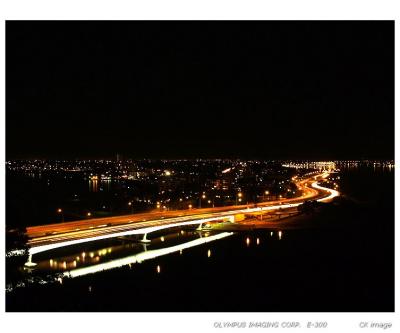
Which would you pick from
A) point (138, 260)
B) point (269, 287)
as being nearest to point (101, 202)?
point (138, 260)

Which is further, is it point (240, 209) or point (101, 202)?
point (101, 202)

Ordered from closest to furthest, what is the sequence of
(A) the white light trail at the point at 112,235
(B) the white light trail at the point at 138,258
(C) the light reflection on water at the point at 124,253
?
(A) the white light trail at the point at 112,235, (B) the white light trail at the point at 138,258, (C) the light reflection on water at the point at 124,253

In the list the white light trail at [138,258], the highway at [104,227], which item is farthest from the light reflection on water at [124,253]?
the highway at [104,227]

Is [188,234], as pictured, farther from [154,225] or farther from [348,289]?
[348,289]

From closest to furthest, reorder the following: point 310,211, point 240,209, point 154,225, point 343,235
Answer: point 154,225, point 343,235, point 240,209, point 310,211

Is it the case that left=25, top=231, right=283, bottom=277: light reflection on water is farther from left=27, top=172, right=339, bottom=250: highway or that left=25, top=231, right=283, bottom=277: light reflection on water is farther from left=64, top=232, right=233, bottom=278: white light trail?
left=27, top=172, right=339, bottom=250: highway

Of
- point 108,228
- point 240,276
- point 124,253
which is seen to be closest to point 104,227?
point 108,228

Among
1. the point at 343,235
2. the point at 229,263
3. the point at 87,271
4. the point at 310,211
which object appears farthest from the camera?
the point at 310,211

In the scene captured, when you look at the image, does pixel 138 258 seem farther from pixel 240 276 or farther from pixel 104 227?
pixel 240 276

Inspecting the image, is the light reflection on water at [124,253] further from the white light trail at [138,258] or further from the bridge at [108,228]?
the bridge at [108,228]
